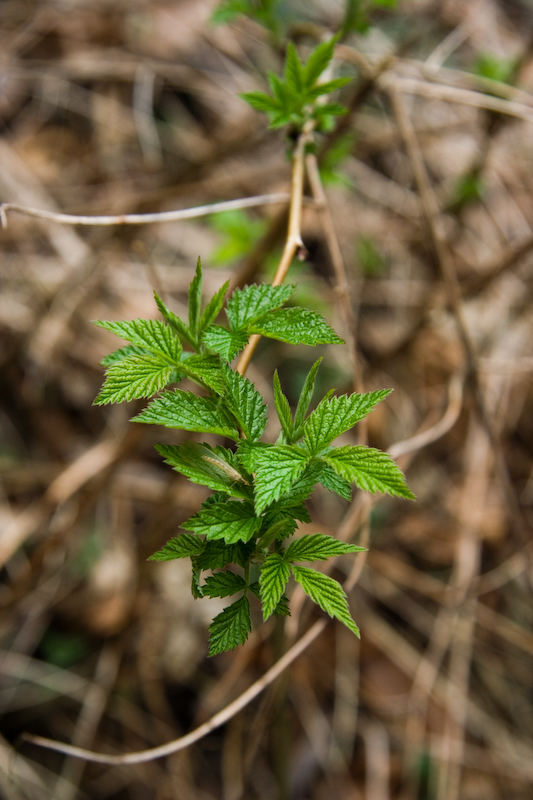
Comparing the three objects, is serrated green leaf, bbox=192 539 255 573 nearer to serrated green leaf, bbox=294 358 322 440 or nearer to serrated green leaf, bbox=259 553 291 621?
serrated green leaf, bbox=259 553 291 621

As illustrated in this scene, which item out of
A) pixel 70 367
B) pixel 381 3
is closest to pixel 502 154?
pixel 381 3

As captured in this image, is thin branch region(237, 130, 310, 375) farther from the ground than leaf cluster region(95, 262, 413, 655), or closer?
farther from the ground

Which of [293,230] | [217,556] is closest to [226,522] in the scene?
[217,556]

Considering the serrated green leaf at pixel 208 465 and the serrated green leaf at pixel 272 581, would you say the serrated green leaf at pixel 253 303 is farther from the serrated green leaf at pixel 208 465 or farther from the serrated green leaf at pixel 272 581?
the serrated green leaf at pixel 272 581

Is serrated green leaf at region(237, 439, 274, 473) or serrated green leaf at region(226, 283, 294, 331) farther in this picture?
serrated green leaf at region(226, 283, 294, 331)

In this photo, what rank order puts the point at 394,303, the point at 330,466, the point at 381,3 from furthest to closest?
the point at 394,303 < the point at 381,3 < the point at 330,466

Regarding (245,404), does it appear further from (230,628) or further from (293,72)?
(293,72)

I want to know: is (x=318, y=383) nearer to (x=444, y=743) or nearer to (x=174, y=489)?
(x=174, y=489)

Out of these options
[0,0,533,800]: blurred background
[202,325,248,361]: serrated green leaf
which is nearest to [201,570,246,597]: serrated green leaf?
[202,325,248,361]: serrated green leaf
